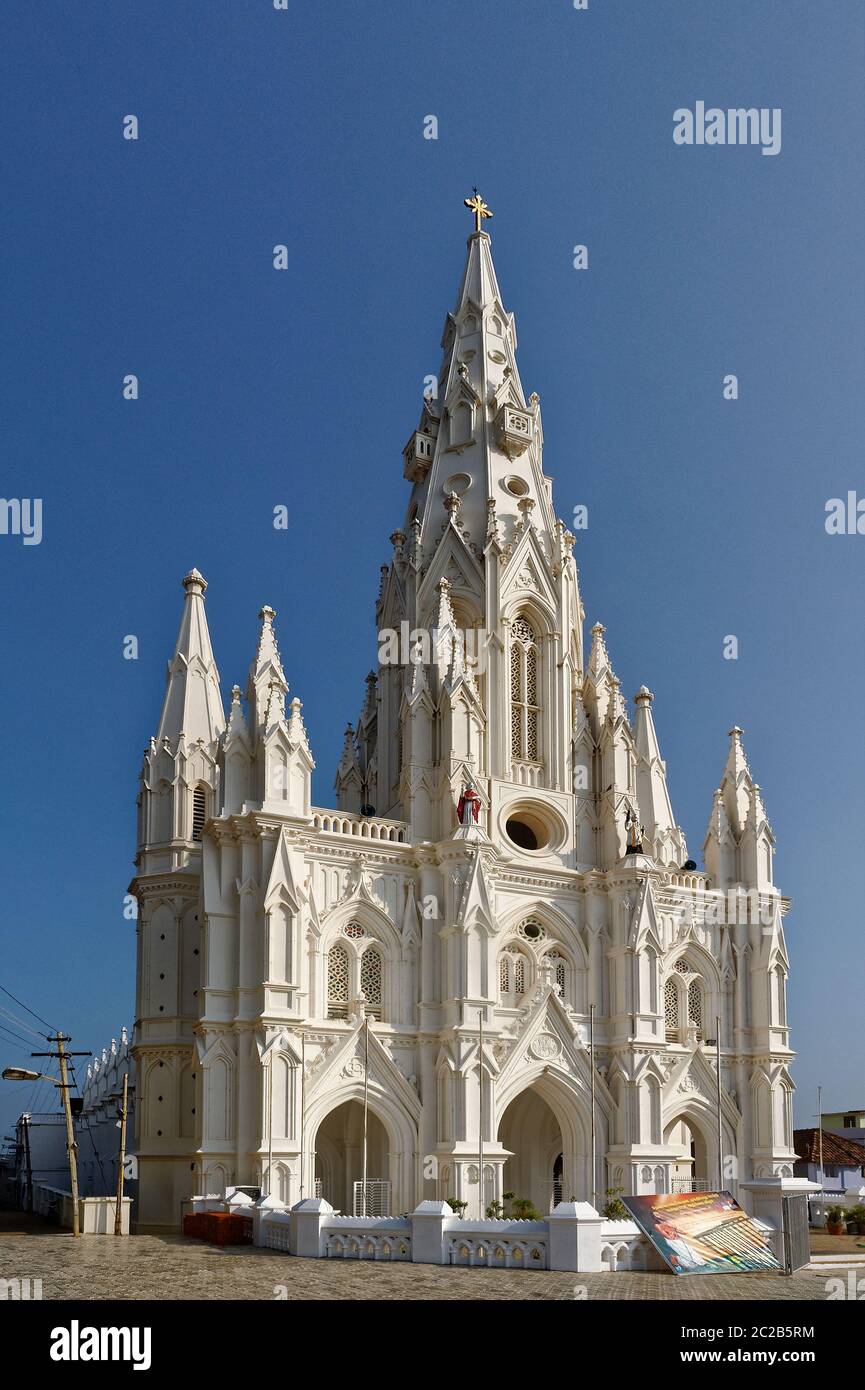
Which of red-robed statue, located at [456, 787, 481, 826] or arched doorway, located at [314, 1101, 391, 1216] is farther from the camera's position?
red-robed statue, located at [456, 787, 481, 826]

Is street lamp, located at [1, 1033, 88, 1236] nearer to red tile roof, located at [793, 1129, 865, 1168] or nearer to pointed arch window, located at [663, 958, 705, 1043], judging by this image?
pointed arch window, located at [663, 958, 705, 1043]

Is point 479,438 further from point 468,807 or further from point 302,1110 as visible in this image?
point 302,1110

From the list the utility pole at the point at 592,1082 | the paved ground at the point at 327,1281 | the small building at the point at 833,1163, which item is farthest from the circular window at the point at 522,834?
the paved ground at the point at 327,1281

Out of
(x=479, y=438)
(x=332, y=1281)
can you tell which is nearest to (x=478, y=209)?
(x=479, y=438)

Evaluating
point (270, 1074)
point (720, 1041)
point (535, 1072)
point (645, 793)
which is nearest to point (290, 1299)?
point (270, 1074)

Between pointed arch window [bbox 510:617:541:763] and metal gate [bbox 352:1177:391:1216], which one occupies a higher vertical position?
pointed arch window [bbox 510:617:541:763]

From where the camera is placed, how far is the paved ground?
20.7m

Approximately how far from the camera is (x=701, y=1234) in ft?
82.3

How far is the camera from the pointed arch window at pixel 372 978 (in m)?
44.5

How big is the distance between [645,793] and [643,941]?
877cm

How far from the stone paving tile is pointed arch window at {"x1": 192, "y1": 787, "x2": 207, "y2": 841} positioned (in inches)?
897

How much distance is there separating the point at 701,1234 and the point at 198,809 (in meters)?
28.6

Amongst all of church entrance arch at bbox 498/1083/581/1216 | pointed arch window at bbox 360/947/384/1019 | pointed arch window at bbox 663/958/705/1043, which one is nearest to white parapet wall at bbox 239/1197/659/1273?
pointed arch window at bbox 360/947/384/1019
